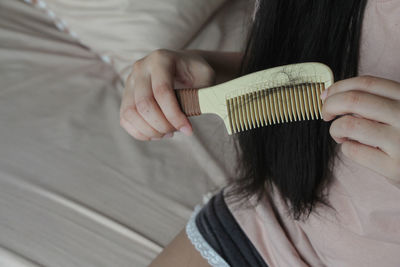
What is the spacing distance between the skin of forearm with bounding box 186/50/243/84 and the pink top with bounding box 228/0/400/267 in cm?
21

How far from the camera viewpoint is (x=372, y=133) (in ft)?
1.39

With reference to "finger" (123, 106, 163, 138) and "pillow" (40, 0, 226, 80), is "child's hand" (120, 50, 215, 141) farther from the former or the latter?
"pillow" (40, 0, 226, 80)

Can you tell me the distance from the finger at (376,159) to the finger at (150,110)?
0.77 ft

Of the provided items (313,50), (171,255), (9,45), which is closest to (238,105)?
(313,50)

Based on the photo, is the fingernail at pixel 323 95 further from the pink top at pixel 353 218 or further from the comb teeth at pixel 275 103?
the pink top at pixel 353 218

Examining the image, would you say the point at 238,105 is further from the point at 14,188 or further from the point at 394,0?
the point at 14,188

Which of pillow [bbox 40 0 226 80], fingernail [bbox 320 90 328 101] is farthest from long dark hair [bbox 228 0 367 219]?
pillow [bbox 40 0 226 80]

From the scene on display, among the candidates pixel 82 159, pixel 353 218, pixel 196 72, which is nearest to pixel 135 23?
pixel 82 159

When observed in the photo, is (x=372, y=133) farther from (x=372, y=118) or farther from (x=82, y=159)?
(x=82, y=159)

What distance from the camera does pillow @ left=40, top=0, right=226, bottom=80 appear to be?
3.34 feet

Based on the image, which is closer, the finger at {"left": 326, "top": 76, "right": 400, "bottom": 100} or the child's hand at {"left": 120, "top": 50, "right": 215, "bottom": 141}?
the finger at {"left": 326, "top": 76, "right": 400, "bottom": 100}

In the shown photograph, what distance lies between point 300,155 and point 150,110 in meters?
0.23

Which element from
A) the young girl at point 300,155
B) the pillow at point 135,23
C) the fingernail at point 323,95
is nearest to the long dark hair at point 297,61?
the young girl at point 300,155

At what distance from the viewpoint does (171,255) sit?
0.69m
